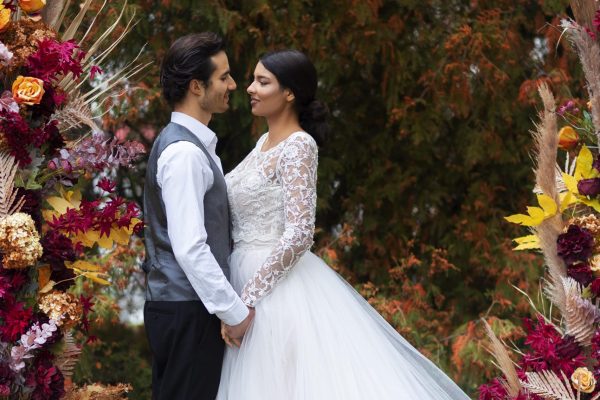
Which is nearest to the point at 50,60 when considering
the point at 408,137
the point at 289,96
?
the point at 289,96

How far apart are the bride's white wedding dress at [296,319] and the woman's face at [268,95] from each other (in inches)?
6.3

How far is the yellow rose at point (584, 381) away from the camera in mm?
2713

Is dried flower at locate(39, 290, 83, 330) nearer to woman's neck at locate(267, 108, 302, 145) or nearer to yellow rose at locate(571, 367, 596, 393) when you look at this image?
woman's neck at locate(267, 108, 302, 145)

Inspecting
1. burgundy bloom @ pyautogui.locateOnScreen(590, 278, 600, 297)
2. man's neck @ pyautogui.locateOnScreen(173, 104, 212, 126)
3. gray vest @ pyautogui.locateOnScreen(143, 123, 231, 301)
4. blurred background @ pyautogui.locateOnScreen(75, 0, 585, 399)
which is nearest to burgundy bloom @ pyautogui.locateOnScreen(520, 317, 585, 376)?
burgundy bloom @ pyautogui.locateOnScreen(590, 278, 600, 297)

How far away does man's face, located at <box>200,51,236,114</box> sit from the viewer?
324cm

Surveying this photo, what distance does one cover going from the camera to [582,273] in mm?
2811

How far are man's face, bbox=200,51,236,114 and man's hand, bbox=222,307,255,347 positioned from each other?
70 cm

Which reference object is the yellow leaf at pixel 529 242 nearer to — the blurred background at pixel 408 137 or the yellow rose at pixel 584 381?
the yellow rose at pixel 584 381

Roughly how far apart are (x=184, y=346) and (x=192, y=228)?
402 mm

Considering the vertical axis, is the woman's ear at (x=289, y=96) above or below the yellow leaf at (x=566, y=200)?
below

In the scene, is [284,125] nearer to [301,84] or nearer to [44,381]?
[301,84]

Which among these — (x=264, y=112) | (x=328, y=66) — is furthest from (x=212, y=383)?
(x=328, y=66)

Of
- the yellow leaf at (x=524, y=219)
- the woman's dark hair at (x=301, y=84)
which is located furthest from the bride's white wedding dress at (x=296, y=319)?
the yellow leaf at (x=524, y=219)

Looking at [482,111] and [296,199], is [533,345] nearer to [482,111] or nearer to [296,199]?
[296,199]
